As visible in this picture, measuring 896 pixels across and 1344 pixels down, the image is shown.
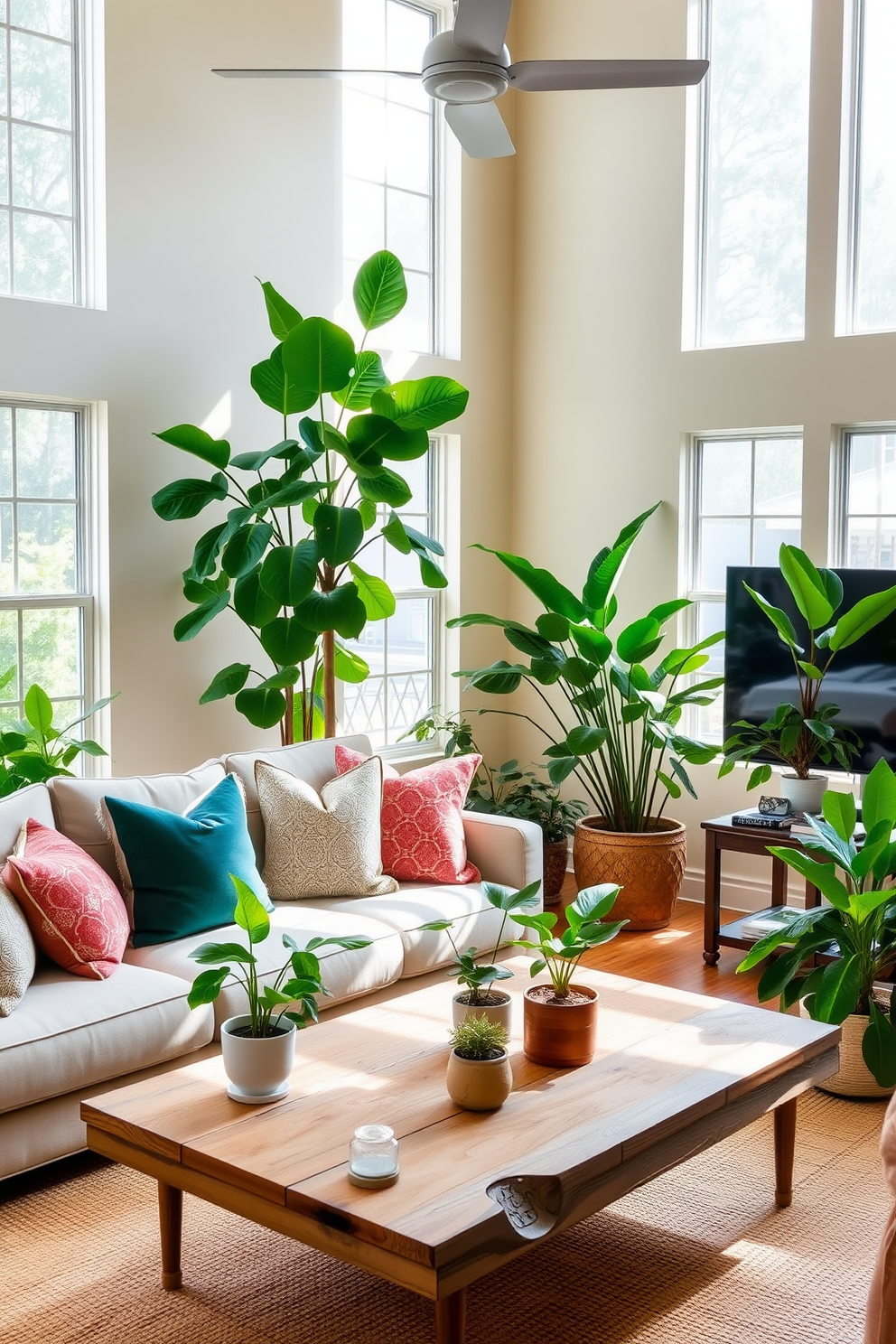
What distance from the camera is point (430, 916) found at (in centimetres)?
401

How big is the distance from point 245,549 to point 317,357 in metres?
0.71

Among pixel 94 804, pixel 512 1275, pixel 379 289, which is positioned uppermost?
pixel 379 289

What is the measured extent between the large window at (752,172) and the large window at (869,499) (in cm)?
54

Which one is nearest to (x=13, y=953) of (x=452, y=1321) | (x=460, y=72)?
(x=452, y=1321)

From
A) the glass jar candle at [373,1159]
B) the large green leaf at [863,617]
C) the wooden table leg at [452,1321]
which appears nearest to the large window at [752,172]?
the large green leaf at [863,617]

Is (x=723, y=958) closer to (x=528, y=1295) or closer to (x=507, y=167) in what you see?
(x=528, y=1295)

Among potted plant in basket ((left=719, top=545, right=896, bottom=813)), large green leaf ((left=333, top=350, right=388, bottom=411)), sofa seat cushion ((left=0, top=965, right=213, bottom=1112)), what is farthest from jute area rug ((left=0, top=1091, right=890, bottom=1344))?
large green leaf ((left=333, top=350, right=388, bottom=411))

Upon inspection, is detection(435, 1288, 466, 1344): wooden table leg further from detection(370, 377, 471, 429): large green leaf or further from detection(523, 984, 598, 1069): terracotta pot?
detection(370, 377, 471, 429): large green leaf

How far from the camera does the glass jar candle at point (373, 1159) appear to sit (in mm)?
2250

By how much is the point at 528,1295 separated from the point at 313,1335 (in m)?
0.45

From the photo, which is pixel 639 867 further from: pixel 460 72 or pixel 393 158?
pixel 393 158

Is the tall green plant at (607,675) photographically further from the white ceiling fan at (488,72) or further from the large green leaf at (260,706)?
the white ceiling fan at (488,72)

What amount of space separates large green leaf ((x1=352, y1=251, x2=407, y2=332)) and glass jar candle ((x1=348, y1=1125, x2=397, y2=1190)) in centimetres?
325

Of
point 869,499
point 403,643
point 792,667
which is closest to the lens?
point 792,667
